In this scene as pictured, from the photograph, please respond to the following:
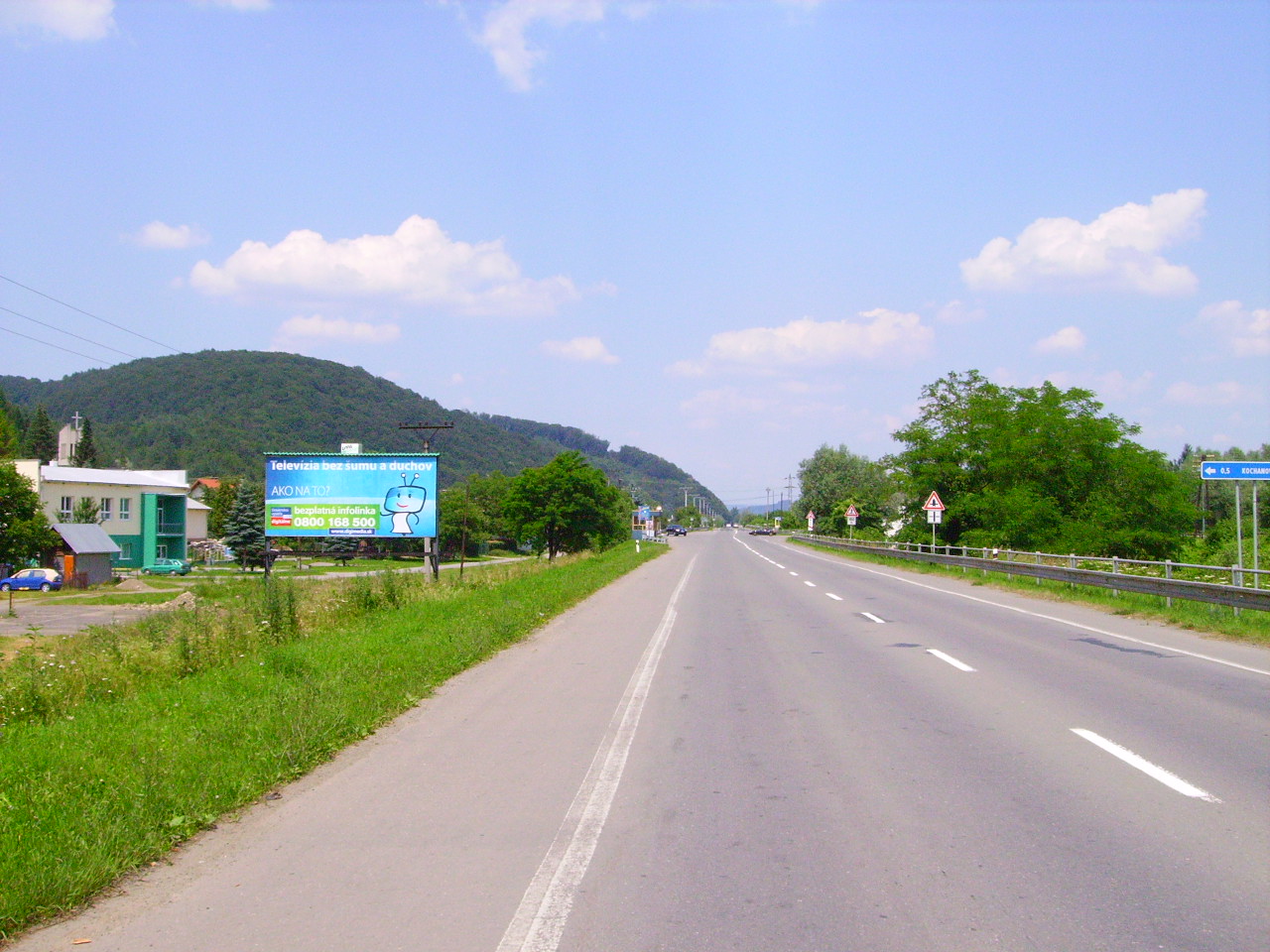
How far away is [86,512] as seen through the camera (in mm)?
76125

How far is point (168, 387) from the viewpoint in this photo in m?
Answer: 156

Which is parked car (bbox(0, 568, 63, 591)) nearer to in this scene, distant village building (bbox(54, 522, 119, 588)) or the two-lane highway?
distant village building (bbox(54, 522, 119, 588))

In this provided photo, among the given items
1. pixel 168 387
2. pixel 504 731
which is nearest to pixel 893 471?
pixel 504 731

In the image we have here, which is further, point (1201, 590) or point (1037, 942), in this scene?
point (1201, 590)

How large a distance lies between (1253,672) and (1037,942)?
10.1 metres

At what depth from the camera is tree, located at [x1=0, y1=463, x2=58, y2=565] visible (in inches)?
2383

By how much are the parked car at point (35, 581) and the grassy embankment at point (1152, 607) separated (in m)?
54.6

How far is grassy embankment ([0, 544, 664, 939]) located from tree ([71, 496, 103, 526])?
65664mm

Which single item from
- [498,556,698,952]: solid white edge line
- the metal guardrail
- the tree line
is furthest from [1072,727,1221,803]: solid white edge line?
the tree line

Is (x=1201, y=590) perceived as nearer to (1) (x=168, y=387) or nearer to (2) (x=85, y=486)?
(2) (x=85, y=486)

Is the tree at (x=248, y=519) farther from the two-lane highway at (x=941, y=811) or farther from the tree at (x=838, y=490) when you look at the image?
the two-lane highway at (x=941, y=811)

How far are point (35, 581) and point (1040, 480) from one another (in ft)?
201

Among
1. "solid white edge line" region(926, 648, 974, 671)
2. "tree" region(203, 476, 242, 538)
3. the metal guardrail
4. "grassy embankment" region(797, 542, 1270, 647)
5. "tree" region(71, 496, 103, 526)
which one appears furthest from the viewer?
"tree" region(203, 476, 242, 538)

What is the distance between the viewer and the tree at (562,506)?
71.4m
